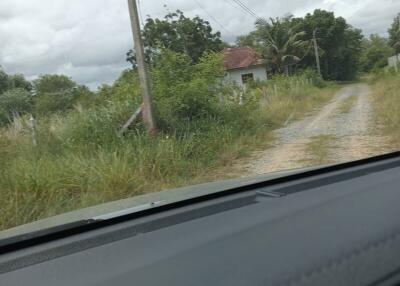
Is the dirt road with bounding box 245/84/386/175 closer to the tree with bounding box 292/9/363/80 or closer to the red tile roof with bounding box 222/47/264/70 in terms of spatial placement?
the red tile roof with bounding box 222/47/264/70

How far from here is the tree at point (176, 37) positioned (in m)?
13.3

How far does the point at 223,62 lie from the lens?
46.2 ft

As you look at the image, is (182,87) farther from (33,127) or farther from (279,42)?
(279,42)

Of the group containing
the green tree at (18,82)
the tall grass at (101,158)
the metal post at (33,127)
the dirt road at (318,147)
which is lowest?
the dirt road at (318,147)

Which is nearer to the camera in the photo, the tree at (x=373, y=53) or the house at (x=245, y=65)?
the house at (x=245, y=65)

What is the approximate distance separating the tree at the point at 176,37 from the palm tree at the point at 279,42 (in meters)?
4.69

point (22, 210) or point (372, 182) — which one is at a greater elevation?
point (372, 182)

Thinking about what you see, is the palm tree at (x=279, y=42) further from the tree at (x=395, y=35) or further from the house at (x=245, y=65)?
the tree at (x=395, y=35)

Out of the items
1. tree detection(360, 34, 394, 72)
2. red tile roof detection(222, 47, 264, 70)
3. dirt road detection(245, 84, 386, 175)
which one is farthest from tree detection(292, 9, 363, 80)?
dirt road detection(245, 84, 386, 175)

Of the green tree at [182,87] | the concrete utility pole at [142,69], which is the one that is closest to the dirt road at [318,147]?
the green tree at [182,87]

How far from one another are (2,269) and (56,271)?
0.20 metres

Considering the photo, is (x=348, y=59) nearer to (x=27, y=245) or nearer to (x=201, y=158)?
(x=201, y=158)

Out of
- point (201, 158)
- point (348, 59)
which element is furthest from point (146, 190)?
point (348, 59)

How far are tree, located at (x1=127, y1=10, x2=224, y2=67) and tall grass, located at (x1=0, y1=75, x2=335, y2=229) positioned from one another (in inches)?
88.9
